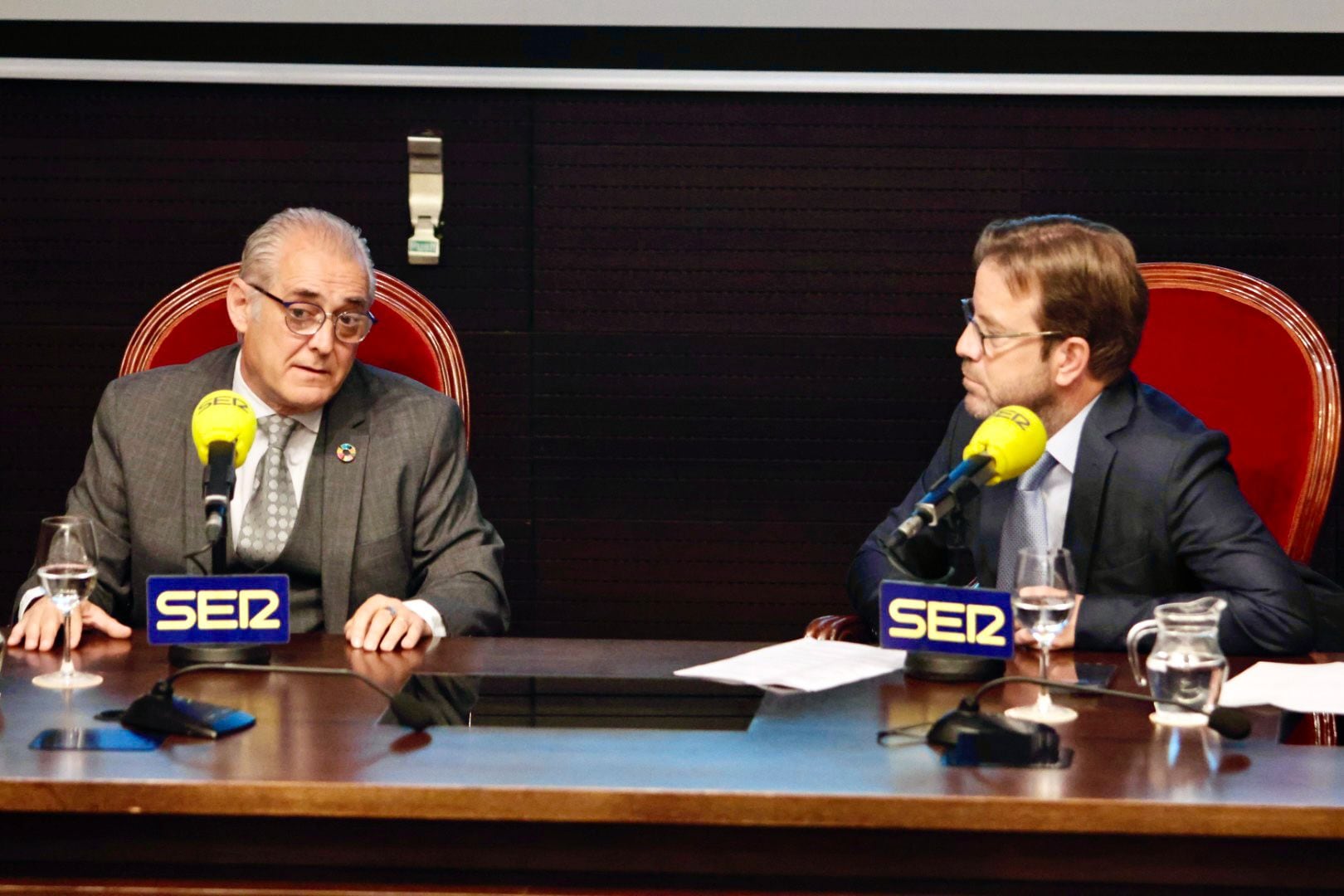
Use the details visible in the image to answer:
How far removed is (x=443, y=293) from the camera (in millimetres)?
3879

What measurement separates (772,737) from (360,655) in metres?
0.67

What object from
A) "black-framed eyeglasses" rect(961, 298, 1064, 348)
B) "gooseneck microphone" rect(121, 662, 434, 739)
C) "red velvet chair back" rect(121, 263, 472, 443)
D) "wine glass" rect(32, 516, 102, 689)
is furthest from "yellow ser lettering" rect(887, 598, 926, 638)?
"red velvet chair back" rect(121, 263, 472, 443)

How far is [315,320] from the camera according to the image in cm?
266

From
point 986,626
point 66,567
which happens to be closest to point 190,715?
point 66,567

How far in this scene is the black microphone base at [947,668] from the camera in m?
2.00

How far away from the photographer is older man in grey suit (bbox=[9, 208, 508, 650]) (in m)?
2.63

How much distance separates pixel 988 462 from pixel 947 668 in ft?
0.87

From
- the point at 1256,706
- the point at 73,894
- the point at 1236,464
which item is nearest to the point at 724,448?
the point at 1236,464

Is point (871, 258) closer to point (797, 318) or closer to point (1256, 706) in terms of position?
point (797, 318)

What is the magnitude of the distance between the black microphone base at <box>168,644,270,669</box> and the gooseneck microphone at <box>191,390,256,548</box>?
10 centimetres

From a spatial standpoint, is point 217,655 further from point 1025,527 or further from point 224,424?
point 1025,527

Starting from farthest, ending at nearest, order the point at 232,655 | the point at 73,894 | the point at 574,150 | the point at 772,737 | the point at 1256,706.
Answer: the point at 574,150, the point at 232,655, the point at 1256,706, the point at 772,737, the point at 73,894

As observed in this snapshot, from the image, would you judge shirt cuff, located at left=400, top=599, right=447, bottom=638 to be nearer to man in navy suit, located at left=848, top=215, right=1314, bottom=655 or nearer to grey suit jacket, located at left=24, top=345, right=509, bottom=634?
grey suit jacket, located at left=24, top=345, right=509, bottom=634

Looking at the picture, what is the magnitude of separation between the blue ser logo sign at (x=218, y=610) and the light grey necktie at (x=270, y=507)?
68 centimetres
